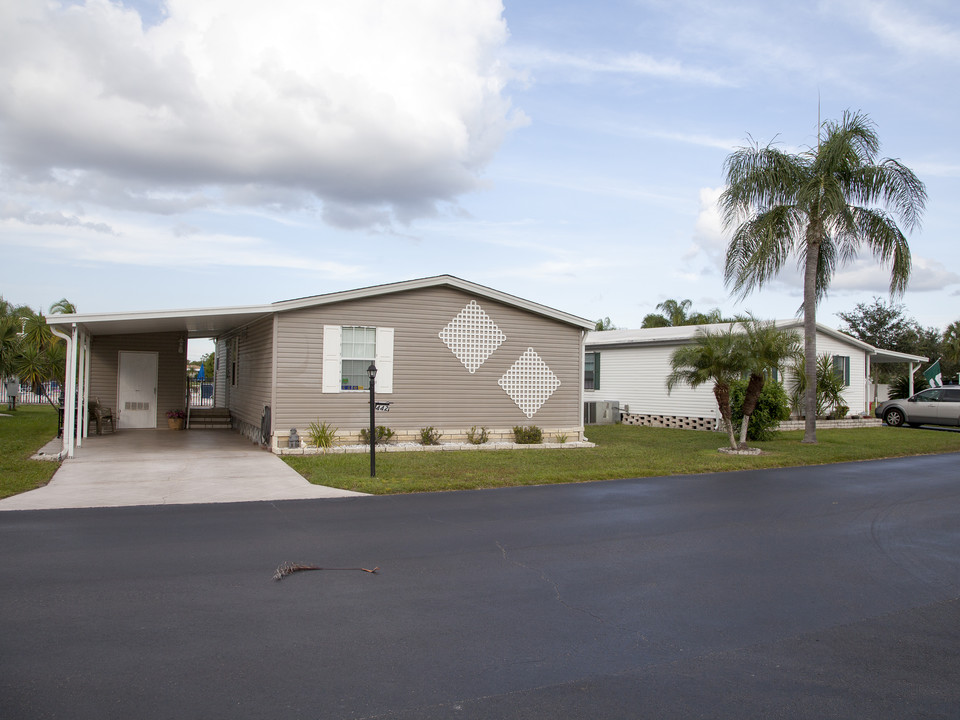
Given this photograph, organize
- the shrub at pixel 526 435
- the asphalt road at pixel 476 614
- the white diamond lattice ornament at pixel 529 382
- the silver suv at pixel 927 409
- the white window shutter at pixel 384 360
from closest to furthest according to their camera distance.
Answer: the asphalt road at pixel 476 614 < the white window shutter at pixel 384 360 < the shrub at pixel 526 435 < the white diamond lattice ornament at pixel 529 382 < the silver suv at pixel 927 409

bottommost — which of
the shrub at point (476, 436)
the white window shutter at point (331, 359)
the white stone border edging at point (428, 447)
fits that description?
the white stone border edging at point (428, 447)

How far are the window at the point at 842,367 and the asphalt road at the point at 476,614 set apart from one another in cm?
1819

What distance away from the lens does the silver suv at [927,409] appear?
24.9 meters

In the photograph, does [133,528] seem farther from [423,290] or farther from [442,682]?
[423,290]

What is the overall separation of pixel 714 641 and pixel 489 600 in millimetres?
1707

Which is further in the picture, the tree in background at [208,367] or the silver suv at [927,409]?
the tree in background at [208,367]

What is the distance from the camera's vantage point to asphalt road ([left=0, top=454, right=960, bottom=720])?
4.03 m

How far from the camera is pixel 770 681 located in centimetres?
429

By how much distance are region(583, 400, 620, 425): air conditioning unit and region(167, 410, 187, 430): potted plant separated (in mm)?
13392

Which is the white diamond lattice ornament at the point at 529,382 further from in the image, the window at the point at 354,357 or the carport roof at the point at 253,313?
the window at the point at 354,357

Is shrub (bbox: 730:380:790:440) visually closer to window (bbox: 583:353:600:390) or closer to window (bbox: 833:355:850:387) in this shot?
window (bbox: 833:355:850:387)

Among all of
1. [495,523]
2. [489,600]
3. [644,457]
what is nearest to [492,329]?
[644,457]

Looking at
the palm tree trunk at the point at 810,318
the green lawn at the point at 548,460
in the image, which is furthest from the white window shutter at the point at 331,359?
the palm tree trunk at the point at 810,318

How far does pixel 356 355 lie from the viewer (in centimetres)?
1622
